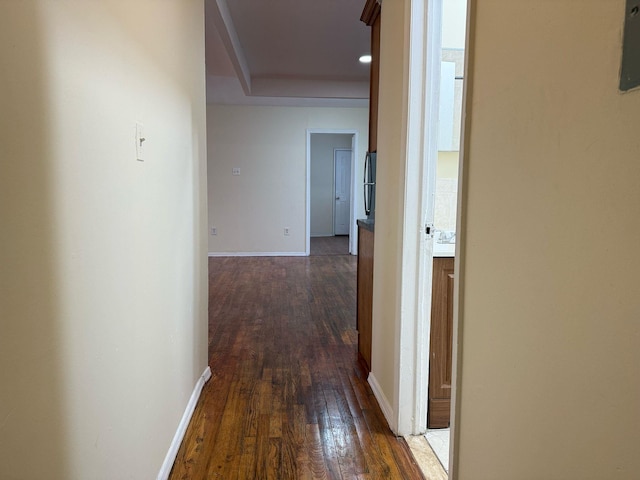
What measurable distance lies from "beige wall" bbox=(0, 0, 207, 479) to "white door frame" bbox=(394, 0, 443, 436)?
959 millimetres

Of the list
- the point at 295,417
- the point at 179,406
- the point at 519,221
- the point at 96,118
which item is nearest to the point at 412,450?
the point at 295,417

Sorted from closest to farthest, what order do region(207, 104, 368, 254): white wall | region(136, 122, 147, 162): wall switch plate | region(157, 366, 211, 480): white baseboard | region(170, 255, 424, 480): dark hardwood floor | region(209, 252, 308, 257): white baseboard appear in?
region(136, 122, 147, 162): wall switch plate < region(157, 366, 211, 480): white baseboard < region(170, 255, 424, 480): dark hardwood floor < region(207, 104, 368, 254): white wall < region(209, 252, 308, 257): white baseboard

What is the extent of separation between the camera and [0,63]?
0.65 metres

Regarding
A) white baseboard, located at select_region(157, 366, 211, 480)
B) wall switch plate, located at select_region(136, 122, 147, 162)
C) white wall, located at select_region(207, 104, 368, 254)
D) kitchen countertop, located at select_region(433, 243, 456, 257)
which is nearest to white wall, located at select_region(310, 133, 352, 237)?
white wall, located at select_region(207, 104, 368, 254)

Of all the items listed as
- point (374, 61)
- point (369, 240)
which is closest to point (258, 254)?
point (369, 240)

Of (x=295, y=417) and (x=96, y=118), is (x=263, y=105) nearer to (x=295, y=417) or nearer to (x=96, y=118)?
(x=295, y=417)

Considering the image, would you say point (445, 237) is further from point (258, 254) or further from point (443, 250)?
point (258, 254)

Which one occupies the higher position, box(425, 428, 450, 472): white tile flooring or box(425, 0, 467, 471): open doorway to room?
box(425, 0, 467, 471): open doorway to room

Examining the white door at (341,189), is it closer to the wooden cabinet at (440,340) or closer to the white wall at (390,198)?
the white wall at (390,198)

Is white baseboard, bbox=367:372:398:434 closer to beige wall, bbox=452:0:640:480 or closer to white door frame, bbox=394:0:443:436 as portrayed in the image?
white door frame, bbox=394:0:443:436

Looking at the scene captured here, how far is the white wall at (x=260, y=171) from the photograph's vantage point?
661 cm

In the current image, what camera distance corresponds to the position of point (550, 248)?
2.59 ft

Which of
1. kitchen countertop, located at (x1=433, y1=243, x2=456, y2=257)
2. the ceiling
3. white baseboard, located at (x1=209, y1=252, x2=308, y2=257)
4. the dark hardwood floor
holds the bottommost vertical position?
the dark hardwood floor

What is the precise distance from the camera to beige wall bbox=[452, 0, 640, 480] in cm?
63
